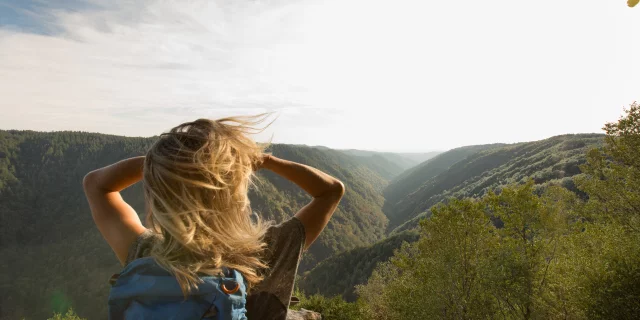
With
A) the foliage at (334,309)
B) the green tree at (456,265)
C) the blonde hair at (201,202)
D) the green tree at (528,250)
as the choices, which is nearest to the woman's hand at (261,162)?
the blonde hair at (201,202)

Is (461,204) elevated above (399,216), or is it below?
above

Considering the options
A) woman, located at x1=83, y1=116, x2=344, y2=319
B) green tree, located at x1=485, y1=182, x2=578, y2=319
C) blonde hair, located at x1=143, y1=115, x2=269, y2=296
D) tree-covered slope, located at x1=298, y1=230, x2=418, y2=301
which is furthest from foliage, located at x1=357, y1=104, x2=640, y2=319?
tree-covered slope, located at x1=298, y1=230, x2=418, y2=301

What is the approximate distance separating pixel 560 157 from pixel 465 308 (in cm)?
11447

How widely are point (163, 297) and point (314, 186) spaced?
1061mm

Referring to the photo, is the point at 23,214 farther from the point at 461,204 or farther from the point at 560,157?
the point at 560,157

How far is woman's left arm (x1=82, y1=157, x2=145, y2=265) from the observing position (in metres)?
1.89

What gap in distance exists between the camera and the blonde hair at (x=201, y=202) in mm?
Result: 1334

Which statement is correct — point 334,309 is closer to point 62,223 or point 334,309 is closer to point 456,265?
point 456,265

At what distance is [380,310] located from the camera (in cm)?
2866

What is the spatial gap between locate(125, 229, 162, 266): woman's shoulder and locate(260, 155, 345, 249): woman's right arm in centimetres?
71

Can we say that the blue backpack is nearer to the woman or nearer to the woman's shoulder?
the woman

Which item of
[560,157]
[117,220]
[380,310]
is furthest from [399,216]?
[117,220]

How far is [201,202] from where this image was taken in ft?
4.69

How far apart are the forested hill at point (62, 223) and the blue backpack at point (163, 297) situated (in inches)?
3694
